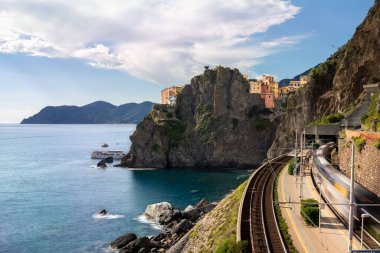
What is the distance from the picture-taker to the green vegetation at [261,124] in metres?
137

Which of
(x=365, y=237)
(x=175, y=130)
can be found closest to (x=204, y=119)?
(x=175, y=130)

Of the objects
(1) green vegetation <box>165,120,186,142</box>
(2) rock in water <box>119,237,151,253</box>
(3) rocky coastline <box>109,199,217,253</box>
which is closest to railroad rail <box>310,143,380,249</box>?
(3) rocky coastline <box>109,199,217,253</box>

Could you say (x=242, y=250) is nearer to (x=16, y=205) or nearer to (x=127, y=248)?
(x=127, y=248)

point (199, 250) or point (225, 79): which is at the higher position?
point (225, 79)

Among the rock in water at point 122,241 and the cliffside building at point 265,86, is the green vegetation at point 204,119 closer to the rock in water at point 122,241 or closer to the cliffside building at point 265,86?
the cliffside building at point 265,86

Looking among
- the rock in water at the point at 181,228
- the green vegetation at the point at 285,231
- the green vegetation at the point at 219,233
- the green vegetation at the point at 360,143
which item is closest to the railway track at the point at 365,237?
the green vegetation at the point at 285,231

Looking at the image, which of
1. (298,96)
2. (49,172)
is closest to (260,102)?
Answer: (298,96)

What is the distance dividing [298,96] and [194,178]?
37.8 meters

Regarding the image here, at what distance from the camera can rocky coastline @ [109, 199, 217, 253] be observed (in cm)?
4816

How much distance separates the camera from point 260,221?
1199 inches

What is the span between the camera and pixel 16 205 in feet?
248

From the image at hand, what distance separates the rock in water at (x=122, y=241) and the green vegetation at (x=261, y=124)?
92165 mm

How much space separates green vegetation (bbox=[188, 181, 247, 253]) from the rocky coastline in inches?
349

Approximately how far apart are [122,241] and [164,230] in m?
8.78
